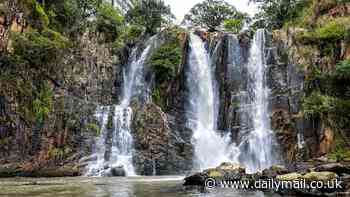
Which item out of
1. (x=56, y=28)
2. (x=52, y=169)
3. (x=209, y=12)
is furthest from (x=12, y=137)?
(x=209, y=12)

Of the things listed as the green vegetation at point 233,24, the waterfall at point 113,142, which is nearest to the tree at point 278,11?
the green vegetation at point 233,24

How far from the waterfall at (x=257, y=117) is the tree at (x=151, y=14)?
1236 cm

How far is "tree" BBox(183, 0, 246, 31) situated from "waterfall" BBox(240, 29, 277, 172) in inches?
671

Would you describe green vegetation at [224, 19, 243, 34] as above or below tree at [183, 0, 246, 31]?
below

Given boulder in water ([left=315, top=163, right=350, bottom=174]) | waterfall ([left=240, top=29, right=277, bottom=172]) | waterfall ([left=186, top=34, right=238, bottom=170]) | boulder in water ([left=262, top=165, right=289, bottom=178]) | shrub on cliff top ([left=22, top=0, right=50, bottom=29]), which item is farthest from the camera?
shrub on cliff top ([left=22, top=0, right=50, bottom=29])

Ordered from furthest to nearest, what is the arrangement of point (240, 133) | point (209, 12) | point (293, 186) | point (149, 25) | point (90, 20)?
point (209, 12) → point (149, 25) → point (90, 20) → point (240, 133) → point (293, 186)

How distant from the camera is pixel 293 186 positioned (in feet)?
40.7

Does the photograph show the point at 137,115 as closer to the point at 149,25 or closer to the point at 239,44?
the point at 239,44

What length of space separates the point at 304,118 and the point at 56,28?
18.4m

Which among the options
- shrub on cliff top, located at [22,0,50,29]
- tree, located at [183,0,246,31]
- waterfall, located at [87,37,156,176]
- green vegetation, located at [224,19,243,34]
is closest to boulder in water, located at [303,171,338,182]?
waterfall, located at [87,37,156,176]

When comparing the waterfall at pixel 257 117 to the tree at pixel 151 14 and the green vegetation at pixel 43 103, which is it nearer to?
the green vegetation at pixel 43 103

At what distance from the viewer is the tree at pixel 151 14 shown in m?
40.9

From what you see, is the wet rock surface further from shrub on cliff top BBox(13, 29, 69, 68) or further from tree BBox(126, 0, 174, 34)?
tree BBox(126, 0, 174, 34)

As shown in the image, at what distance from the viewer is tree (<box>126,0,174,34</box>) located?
4091cm
